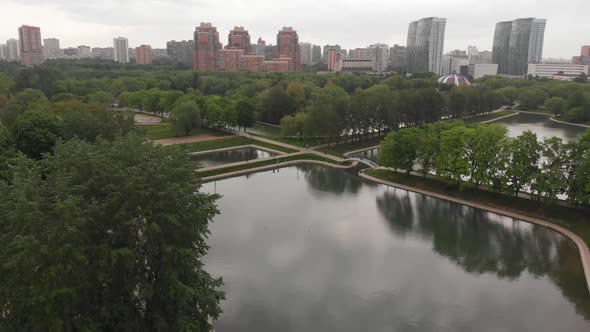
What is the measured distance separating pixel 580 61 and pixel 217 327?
168 meters

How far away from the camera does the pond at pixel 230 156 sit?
3557 centimetres

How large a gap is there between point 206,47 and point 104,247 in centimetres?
10577

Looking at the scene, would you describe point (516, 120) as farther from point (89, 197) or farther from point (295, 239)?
point (89, 197)

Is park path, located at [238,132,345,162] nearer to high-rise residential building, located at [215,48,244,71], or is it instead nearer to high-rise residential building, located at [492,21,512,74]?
high-rise residential building, located at [215,48,244,71]

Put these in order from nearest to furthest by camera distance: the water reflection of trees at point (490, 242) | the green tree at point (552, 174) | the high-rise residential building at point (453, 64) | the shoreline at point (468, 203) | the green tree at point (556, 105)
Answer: the water reflection of trees at point (490, 242)
the shoreline at point (468, 203)
the green tree at point (552, 174)
the green tree at point (556, 105)
the high-rise residential building at point (453, 64)

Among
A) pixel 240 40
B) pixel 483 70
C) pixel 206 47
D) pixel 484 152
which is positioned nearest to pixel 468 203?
pixel 484 152

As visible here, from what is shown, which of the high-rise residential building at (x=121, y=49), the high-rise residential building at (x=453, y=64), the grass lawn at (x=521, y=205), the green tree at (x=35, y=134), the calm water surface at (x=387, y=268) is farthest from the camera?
the high-rise residential building at (x=121, y=49)

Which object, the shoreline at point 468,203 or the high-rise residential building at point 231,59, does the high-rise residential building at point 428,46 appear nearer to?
the high-rise residential building at point 231,59

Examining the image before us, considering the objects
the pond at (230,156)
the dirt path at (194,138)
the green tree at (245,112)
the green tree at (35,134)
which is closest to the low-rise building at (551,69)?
the green tree at (245,112)

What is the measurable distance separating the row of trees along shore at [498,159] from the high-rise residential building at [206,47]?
288 ft

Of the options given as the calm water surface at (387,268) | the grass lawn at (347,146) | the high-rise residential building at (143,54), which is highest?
the high-rise residential building at (143,54)

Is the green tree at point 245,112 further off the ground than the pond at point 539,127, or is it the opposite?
the green tree at point 245,112

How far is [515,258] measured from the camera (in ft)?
61.4


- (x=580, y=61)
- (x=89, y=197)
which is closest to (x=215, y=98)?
(x=89, y=197)
